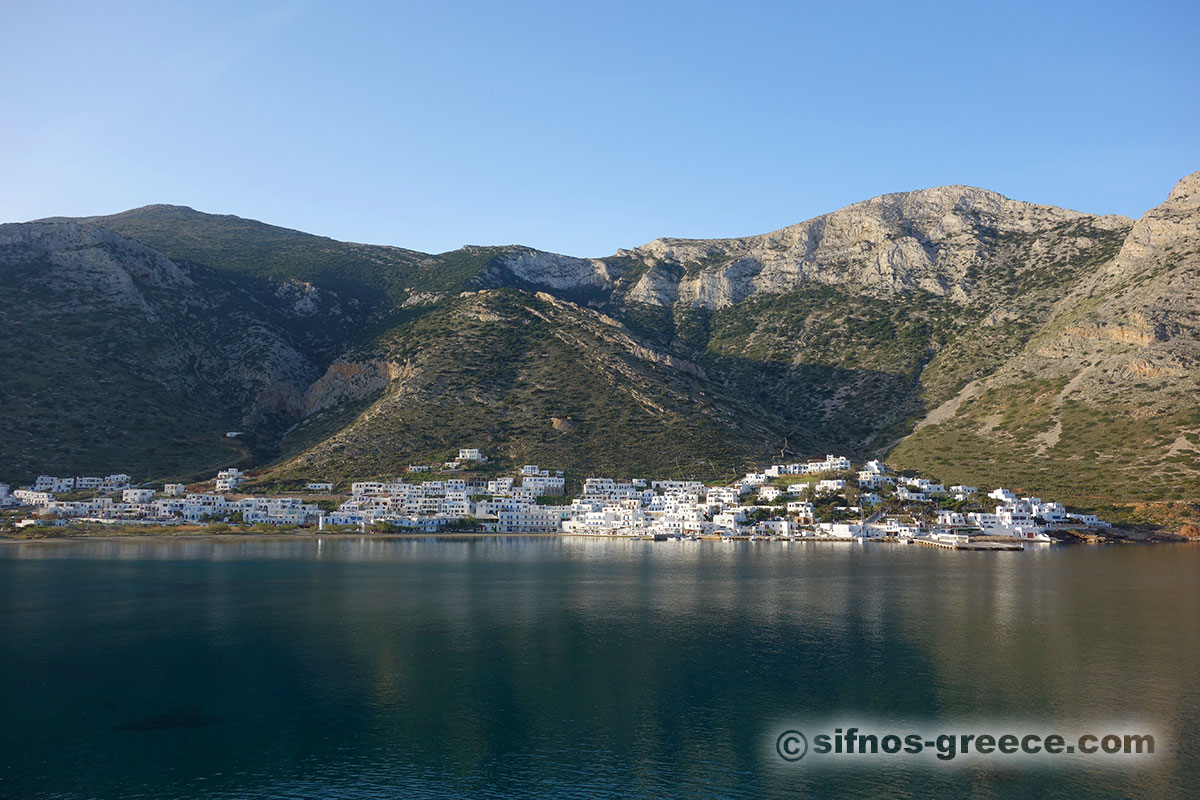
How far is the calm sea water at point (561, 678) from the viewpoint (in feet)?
82.3

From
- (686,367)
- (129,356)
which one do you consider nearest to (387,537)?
(129,356)

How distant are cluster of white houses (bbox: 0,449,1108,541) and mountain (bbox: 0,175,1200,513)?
573 centimetres

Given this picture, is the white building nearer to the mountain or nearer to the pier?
the mountain

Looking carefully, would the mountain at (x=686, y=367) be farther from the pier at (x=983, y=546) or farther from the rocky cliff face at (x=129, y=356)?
the pier at (x=983, y=546)

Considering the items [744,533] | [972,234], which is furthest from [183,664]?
[972,234]

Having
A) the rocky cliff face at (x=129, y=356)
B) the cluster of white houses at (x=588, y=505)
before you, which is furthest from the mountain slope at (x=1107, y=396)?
the rocky cliff face at (x=129, y=356)

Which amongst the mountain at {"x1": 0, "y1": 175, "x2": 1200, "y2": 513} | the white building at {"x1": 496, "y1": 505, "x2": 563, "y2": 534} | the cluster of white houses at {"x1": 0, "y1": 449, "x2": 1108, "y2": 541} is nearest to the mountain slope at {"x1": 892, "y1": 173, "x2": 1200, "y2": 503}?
the mountain at {"x1": 0, "y1": 175, "x2": 1200, "y2": 513}

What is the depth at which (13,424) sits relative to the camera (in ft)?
397

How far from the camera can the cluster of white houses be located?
10856 centimetres

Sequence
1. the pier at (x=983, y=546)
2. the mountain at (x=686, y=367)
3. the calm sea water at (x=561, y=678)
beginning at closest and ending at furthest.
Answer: the calm sea water at (x=561, y=678) → the pier at (x=983, y=546) → the mountain at (x=686, y=367)

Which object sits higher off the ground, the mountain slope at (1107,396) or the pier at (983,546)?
the mountain slope at (1107,396)

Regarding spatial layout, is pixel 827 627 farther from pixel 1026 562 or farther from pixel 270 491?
pixel 270 491

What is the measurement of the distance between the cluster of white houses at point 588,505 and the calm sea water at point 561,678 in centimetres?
4018

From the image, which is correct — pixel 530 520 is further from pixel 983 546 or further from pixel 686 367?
pixel 983 546
